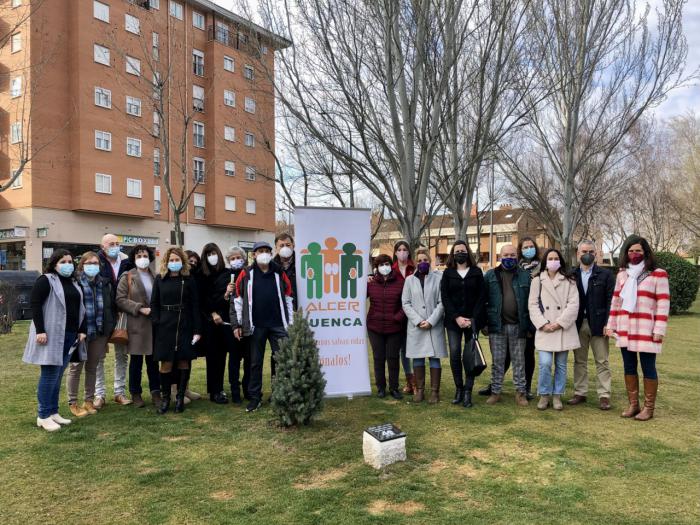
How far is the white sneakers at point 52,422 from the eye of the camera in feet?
17.4

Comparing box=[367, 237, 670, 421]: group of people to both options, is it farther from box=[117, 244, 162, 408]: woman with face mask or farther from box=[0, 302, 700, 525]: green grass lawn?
box=[117, 244, 162, 408]: woman with face mask

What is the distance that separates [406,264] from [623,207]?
94.9 feet

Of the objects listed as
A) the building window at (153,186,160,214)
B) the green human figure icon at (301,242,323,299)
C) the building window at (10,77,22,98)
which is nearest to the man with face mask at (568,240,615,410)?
the green human figure icon at (301,242,323,299)

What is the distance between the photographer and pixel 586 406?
627 centimetres

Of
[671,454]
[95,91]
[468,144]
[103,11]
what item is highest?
[103,11]

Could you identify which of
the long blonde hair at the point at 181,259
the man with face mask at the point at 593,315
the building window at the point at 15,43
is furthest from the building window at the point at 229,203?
the man with face mask at the point at 593,315

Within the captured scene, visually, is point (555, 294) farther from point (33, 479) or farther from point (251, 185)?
point (251, 185)

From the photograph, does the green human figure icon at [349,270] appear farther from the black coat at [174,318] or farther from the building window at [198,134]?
the building window at [198,134]

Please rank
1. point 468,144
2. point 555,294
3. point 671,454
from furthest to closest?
point 468,144 → point 555,294 → point 671,454

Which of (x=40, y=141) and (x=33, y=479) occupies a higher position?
(x=40, y=141)

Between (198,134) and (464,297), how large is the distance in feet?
105

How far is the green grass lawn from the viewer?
3557mm

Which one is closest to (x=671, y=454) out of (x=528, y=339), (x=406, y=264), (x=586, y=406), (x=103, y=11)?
(x=586, y=406)

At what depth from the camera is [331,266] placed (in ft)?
20.9
